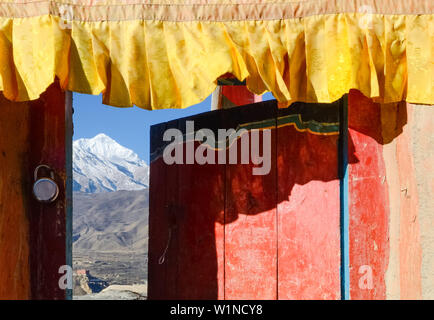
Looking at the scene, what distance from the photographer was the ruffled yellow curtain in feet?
8.21

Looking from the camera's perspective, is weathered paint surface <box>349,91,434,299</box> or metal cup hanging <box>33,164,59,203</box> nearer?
weathered paint surface <box>349,91,434,299</box>

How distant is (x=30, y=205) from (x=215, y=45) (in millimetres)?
1299

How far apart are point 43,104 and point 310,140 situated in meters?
1.49

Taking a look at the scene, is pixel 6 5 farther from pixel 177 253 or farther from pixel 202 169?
pixel 177 253

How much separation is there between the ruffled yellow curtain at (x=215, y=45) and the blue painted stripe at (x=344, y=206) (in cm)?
41

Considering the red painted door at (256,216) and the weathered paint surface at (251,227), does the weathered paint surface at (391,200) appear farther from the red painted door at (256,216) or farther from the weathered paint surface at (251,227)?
the weathered paint surface at (251,227)

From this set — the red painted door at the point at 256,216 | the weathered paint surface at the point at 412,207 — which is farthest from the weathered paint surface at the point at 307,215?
the weathered paint surface at the point at 412,207

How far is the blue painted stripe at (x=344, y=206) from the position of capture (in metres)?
2.85

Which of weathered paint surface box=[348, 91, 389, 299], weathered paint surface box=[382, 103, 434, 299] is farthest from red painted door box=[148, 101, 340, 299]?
weathered paint surface box=[382, 103, 434, 299]

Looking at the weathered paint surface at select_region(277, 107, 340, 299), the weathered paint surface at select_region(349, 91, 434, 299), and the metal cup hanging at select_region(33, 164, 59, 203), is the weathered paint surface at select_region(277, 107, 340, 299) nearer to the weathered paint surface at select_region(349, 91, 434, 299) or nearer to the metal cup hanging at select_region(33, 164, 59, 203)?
the weathered paint surface at select_region(349, 91, 434, 299)

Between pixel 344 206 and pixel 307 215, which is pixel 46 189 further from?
pixel 344 206

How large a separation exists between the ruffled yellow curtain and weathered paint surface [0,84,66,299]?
42 cm
